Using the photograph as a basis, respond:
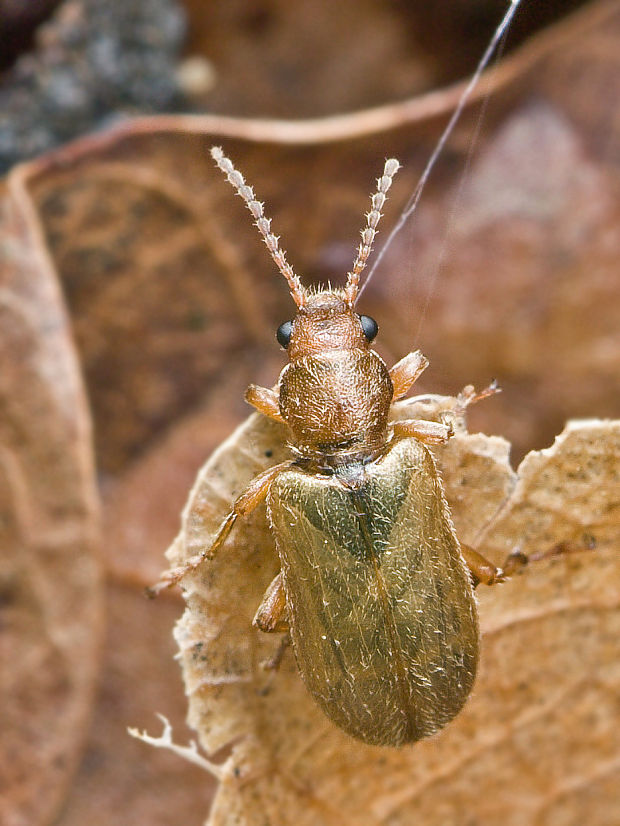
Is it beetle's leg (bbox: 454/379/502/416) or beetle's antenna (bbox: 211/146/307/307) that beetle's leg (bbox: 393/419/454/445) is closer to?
beetle's leg (bbox: 454/379/502/416)

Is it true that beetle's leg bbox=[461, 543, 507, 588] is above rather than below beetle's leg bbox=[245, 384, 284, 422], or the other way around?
below

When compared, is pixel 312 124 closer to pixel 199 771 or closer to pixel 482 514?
Result: pixel 482 514

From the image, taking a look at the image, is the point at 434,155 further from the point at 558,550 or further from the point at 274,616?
the point at 274,616

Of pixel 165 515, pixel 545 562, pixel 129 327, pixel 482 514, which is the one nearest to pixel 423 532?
pixel 482 514

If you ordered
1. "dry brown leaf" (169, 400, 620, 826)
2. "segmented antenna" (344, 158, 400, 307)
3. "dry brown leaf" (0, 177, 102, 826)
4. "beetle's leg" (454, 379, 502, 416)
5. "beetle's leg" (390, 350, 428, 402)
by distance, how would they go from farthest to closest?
"dry brown leaf" (0, 177, 102, 826) < "beetle's leg" (390, 350, 428, 402) < "segmented antenna" (344, 158, 400, 307) < "beetle's leg" (454, 379, 502, 416) < "dry brown leaf" (169, 400, 620, 826)

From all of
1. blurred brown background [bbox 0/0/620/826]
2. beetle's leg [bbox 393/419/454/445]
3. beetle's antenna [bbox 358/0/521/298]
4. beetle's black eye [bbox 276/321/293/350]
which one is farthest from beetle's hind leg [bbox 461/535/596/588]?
Result: beetle's antenna [bbox 358/0/521/298]

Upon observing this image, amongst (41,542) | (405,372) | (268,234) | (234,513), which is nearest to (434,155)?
(268,234)
